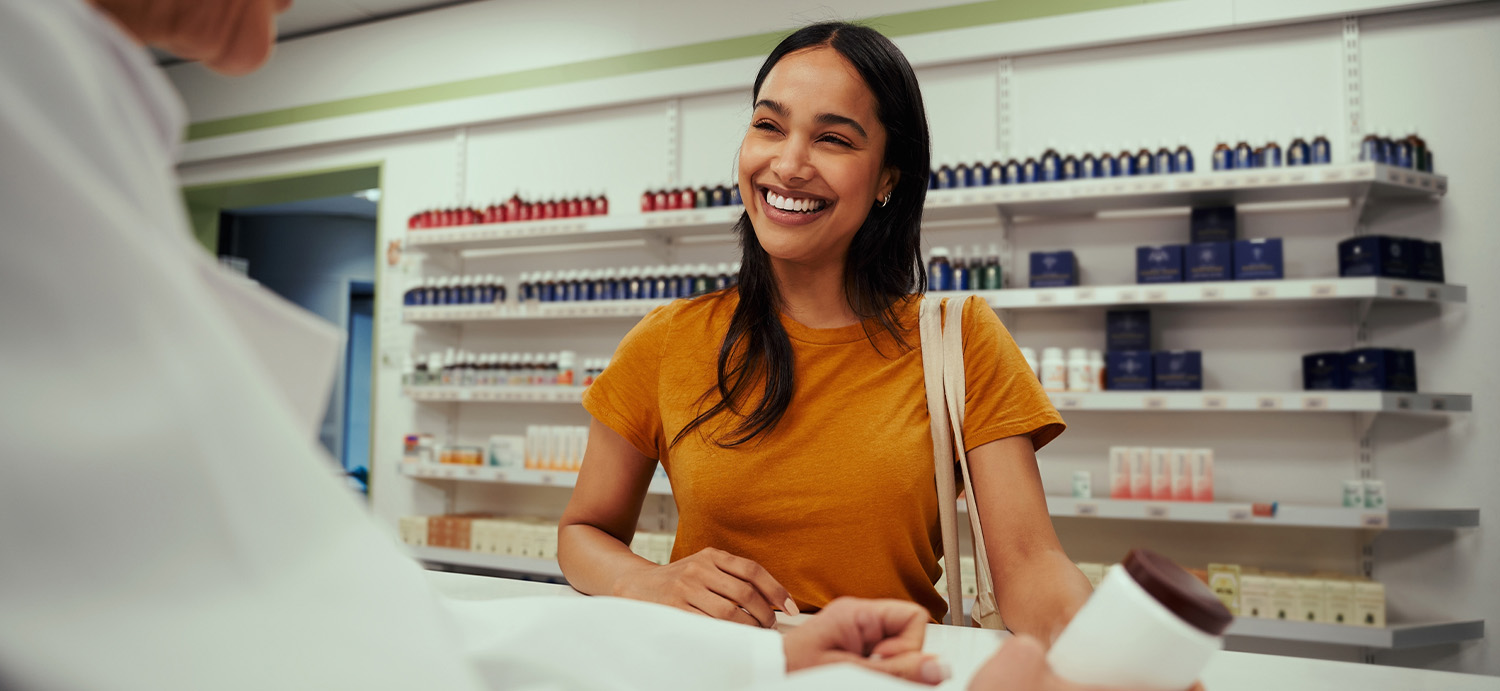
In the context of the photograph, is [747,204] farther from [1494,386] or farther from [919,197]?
[1494,386]

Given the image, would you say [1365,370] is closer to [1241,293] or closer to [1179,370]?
[1241,293]

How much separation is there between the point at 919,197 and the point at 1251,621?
92.9 inches

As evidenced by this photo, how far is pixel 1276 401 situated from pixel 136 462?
3.47 meters

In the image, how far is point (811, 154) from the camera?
1.42m

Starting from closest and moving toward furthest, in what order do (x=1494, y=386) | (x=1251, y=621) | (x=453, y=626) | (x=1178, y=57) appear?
(x=453, y=626) < (x=1251, y=621) < (x=1494, y=386) < (x=1178, y=57)

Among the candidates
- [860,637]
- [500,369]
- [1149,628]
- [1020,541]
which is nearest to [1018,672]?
[1149,628]

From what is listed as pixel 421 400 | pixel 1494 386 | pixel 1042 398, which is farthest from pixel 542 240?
pixel 1494 386

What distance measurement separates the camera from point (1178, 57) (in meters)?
3.70

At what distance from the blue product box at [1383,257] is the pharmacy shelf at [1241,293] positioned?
50 millimetres

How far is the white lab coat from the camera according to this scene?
14.7 inches

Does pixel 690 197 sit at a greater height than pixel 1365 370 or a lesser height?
greater

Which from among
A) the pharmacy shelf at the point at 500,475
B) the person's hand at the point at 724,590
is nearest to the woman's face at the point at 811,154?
the person's hand at the point at 724,590

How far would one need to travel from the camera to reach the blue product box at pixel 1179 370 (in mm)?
3248

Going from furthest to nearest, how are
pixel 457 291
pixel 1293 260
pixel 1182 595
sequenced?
pixel 457 291 → pixel 1293 260 → pixel 1182 595
